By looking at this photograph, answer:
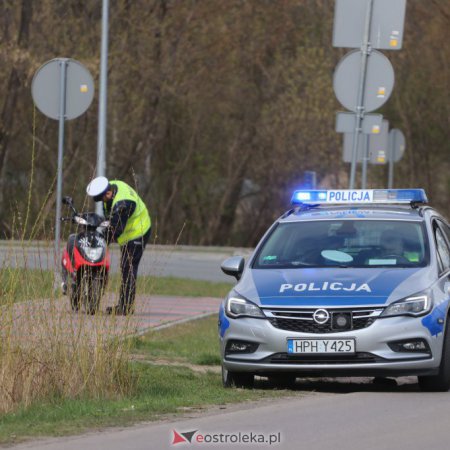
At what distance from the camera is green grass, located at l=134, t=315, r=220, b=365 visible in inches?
535

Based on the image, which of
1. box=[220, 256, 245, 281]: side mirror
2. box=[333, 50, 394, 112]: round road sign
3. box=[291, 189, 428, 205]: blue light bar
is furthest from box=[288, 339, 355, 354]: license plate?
box=[333, 50, 394, 112]: round road sign

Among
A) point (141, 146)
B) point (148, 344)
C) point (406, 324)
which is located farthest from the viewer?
point (141, 146)

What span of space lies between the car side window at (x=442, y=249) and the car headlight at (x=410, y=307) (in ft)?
3.03

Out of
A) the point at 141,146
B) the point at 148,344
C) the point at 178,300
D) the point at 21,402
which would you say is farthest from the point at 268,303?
the point at 141,146

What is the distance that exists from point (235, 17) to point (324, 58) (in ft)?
8.82

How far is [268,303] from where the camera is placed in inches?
429

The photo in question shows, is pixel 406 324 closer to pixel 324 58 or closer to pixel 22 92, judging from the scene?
pixel 22 92

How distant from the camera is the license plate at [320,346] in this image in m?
10.6

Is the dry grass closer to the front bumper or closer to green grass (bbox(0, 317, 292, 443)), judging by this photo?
green grass (bbox(0, 317, 292, 443))

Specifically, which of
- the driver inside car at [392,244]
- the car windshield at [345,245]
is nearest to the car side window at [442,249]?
the car windshield at [345,245]

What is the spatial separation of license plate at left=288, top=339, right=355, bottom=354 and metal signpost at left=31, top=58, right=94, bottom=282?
6097mm

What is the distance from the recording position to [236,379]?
1130cm

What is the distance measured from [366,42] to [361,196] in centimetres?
416

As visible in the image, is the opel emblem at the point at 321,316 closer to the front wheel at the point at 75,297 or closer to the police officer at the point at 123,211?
the front wheel at the point at 75,297
